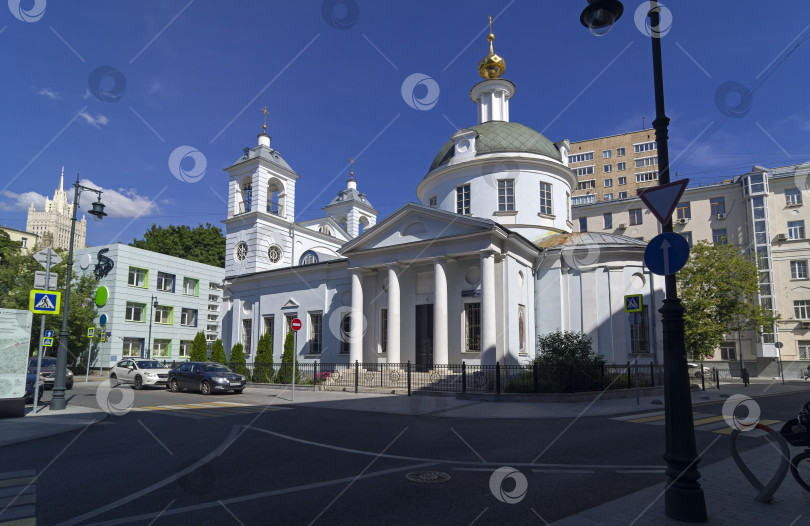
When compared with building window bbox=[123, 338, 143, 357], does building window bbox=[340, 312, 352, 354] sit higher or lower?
higher

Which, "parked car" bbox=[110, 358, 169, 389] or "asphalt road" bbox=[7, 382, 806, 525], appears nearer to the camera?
"asphalt road" bbox=[7, 382, 806, 525]

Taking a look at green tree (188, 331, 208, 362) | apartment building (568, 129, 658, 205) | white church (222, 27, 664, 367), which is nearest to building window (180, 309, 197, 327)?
white church (222, 27, 664, 367)

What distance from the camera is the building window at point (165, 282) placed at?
1801 inches

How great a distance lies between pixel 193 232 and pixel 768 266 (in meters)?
62.8

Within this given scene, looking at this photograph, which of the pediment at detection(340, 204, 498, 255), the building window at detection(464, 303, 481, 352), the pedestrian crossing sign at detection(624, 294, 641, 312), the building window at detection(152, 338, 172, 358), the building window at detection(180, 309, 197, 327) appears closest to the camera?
the pedestrian crossing sign at detection(624, 294, 641, 312)

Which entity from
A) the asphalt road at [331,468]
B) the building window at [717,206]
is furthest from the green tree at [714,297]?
the asphalt road at [331,468]

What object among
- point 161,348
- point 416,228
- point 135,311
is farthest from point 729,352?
point 135,311

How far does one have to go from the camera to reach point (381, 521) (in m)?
4.98

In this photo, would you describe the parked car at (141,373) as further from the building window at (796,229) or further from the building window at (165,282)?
the building window at (796,229)

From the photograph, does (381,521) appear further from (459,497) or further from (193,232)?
(193,232)

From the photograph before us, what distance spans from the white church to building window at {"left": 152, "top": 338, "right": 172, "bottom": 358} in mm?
14886

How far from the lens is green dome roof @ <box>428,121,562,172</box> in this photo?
2950 cm

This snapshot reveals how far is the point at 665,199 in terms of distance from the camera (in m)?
5.53

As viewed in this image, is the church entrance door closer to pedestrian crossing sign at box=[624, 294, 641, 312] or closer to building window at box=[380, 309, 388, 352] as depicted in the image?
building window at box=[380, 309, 388, 352]
